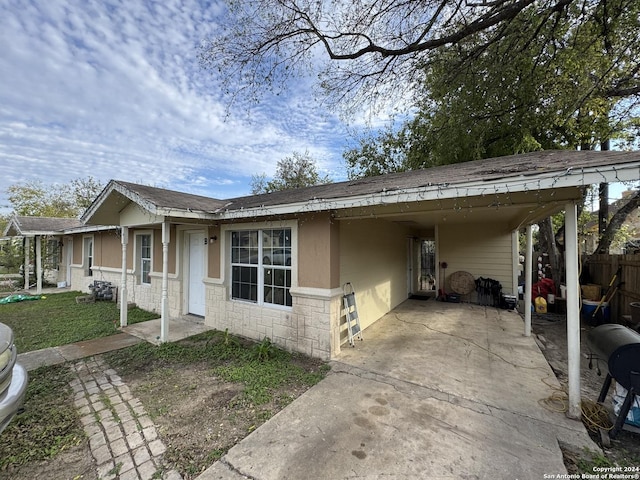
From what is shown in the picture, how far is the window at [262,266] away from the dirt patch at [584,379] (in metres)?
4.30

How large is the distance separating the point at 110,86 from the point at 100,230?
18.9 ft

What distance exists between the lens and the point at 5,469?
2.36 meters

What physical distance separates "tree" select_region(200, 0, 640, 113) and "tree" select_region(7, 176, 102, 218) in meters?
26.3

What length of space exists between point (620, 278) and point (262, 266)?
30.4 ft

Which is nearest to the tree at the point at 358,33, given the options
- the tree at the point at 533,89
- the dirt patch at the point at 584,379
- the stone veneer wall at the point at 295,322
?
Answer: the tree at the point at 533,89

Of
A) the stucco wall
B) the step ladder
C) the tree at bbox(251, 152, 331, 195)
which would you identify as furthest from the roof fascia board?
the tree at bbox(251, 152, 331, 195)

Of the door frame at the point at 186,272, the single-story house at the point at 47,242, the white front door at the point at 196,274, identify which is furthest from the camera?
the single-story house at the point at 47,242

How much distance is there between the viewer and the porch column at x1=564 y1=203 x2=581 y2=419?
10.1 feet

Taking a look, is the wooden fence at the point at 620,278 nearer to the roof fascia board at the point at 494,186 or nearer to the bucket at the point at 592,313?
the bucket at the point at 592,313

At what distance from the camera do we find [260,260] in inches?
225

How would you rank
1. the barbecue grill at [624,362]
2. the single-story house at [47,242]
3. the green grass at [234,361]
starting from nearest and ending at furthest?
the barbecue grill at [624,362] < the green grass at [234,361] < the single-story house at [47,242]

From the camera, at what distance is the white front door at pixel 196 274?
7078 mm

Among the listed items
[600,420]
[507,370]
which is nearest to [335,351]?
[507,370]

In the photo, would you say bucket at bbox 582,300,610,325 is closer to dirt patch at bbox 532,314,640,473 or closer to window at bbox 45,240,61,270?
dirt patch at bbox 532,314,640,473
